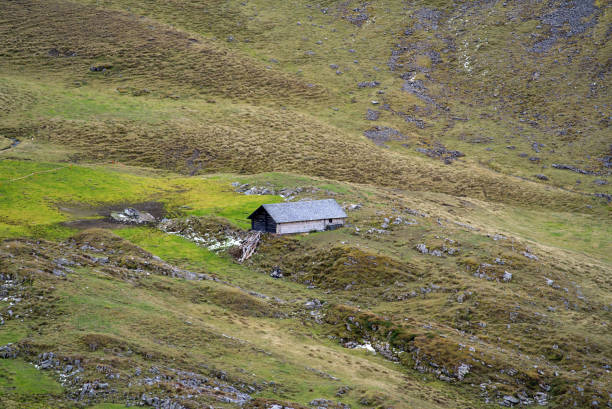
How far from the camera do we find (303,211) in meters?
62.5

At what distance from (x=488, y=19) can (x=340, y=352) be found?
129827 mm

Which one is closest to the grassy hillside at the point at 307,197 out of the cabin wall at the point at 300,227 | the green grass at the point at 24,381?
the green grass at the point at 24,381

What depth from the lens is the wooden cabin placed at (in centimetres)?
6088

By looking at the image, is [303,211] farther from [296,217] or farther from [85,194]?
[85,194]

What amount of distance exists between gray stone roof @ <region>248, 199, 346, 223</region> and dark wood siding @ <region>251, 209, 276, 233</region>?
520 millimetres

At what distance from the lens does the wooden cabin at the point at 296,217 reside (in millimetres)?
60875

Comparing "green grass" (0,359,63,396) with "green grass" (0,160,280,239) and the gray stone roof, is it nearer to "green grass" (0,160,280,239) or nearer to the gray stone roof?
"green grass" (0,160,280,239)

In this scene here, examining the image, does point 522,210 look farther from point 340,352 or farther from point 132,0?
point 132,0

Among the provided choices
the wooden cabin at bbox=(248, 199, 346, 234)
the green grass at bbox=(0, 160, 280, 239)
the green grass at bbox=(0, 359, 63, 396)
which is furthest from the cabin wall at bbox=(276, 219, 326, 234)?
the green grass at bbox=(0, 359, 63, 396)

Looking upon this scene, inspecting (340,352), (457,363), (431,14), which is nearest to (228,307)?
(340,352)

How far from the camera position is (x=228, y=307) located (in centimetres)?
4478

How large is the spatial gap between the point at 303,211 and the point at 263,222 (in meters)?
4.56

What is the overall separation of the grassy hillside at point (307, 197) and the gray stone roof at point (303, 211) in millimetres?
2536

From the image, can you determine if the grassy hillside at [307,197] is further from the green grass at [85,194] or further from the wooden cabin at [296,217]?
the wooden cabin at [296,217]
